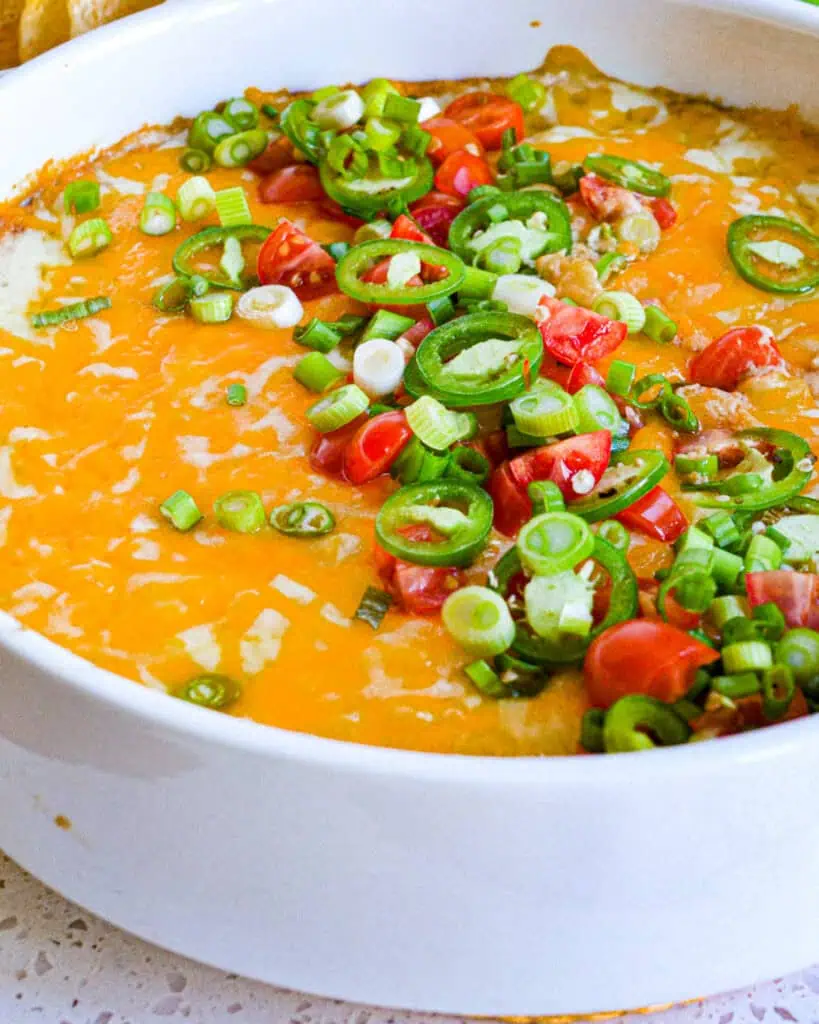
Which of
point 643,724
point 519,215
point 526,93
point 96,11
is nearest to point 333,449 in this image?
point 643,724

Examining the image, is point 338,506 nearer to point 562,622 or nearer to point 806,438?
point 562,622

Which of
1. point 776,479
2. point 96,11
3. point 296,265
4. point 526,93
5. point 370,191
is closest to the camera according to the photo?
point 776,479

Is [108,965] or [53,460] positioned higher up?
[53,460]

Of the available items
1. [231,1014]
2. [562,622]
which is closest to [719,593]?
[562,622]

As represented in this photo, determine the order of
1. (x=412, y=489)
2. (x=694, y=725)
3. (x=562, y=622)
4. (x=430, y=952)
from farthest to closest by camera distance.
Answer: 1. (x=412, y=489)
2. (x=562, y=622)
3. (x=694, y=725)
4. (x=430, y=952)

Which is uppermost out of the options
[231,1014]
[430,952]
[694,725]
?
[694,725]

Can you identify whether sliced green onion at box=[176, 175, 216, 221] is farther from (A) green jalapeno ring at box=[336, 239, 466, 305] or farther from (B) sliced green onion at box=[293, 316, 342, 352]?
(B) sliced green onion at box=[293, 316, 342, 352]

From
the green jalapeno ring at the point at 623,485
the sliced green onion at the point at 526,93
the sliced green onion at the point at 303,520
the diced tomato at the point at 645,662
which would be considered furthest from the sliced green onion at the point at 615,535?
the sliced green onion at the point at 526,93

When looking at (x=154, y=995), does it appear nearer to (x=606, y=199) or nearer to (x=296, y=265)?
(x=296, y=265)
